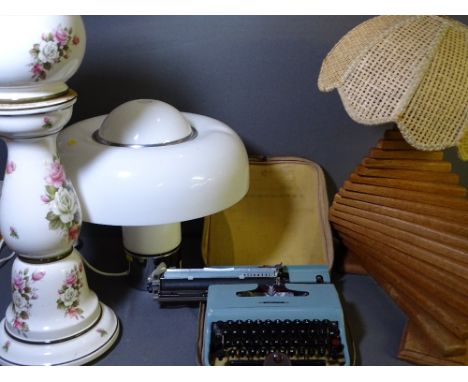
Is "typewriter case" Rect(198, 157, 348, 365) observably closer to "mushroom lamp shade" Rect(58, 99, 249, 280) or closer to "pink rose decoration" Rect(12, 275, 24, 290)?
"mushroom lamp shade" Rect(58, 99, 249, 280)

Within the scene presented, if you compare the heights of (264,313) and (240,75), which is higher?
(240,75)

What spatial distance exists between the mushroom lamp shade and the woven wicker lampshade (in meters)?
0.25

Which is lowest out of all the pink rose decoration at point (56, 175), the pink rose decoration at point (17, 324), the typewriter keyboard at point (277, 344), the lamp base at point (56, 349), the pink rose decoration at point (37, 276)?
the lamp base at point (56, 349)

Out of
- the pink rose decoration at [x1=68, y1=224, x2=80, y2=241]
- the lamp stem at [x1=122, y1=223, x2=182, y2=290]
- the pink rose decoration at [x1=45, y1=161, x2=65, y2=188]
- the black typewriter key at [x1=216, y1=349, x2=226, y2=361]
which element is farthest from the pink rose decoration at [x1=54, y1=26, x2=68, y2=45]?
the black typewriter key at [x1=216, y1=349, x2=226, y2=361]

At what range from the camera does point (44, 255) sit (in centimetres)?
88

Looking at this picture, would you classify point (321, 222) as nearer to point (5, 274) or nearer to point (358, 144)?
point (358, 144)

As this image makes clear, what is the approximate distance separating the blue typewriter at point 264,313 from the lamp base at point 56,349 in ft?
0.50

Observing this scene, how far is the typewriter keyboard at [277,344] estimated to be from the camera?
0.86 meters

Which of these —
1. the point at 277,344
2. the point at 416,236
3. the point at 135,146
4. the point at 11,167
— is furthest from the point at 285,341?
the point at 11,167

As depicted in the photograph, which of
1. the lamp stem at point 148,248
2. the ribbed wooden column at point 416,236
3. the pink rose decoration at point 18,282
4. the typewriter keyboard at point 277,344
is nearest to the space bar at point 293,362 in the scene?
the typewriter keyboard at point 277,344

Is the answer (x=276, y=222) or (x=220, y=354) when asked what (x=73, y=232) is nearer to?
(x=220, y=354)

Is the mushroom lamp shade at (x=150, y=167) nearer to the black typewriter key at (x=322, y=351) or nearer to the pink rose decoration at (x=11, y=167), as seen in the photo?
the pink rose decoration at (x=11, y=167)
